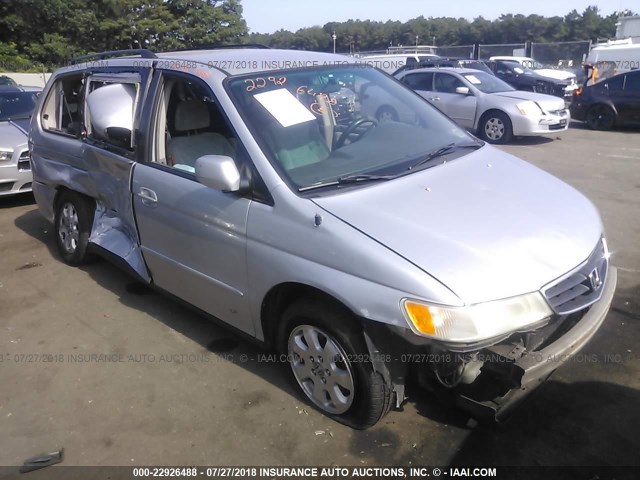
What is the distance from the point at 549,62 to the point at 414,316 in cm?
2840

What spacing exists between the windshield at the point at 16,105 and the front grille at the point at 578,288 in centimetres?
826

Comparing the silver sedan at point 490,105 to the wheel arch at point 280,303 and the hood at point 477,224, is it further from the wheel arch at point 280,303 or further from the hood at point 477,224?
the wheel arch at point 280,303

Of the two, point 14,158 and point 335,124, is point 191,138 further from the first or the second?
point 14,158

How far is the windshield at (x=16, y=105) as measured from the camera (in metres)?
8.27

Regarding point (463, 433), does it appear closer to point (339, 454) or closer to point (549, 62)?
point (339, 454)

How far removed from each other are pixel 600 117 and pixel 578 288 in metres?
12.2

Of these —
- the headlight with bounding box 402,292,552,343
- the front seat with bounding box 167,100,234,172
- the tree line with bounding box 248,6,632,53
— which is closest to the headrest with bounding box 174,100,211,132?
the front seat with bounding box 167,100,234,172

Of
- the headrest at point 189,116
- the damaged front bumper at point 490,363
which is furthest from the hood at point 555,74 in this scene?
the damaged front bumper at point 490,363

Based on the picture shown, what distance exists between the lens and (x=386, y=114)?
3.74 metres

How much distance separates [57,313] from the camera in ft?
14.4

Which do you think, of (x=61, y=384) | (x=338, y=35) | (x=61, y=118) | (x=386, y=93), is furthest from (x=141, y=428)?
(x=338, y=35)

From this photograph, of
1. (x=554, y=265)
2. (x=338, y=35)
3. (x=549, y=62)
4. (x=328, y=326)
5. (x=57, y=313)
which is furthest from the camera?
(x=338, y=35)

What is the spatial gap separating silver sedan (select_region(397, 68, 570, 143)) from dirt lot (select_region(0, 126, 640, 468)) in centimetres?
702

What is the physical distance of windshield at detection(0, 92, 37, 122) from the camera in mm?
8273
